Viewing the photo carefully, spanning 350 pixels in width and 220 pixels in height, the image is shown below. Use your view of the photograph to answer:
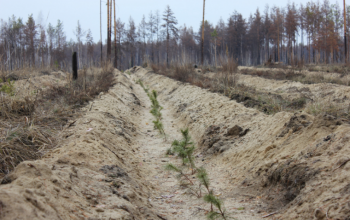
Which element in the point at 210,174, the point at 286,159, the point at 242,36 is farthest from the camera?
the point at 242,36

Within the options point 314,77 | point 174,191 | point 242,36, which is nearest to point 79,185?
point 174,191

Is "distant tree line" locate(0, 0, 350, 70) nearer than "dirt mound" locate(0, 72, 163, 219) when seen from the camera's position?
No

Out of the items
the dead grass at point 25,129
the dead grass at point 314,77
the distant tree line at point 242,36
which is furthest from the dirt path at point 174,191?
the distant tree line at point 242,36

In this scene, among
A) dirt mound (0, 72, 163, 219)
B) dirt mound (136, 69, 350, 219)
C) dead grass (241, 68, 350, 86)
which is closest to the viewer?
dirt mound (0, 72, 163, 219)

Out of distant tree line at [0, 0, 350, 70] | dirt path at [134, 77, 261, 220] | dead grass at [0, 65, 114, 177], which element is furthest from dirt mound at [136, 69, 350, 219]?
distant tree line at [0, 0, 350, 70]

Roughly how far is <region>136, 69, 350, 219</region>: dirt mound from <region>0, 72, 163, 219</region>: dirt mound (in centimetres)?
142

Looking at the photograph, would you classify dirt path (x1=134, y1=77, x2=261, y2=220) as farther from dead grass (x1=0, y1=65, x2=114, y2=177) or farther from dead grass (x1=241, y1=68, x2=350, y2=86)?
dead grass (x1=241, y1=68, x2=350, y2=86)

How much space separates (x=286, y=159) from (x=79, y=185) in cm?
258

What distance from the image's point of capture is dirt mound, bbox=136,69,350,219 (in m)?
2.39

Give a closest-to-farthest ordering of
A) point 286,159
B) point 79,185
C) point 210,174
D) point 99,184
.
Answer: point 79,185
point 99,184
point 286,159
point 210,174

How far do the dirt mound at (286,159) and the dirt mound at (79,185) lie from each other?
142cm

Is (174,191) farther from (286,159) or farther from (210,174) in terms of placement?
(286,159)

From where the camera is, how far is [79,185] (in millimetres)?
2553

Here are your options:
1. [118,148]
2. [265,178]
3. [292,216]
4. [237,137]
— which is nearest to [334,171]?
[292,216]
